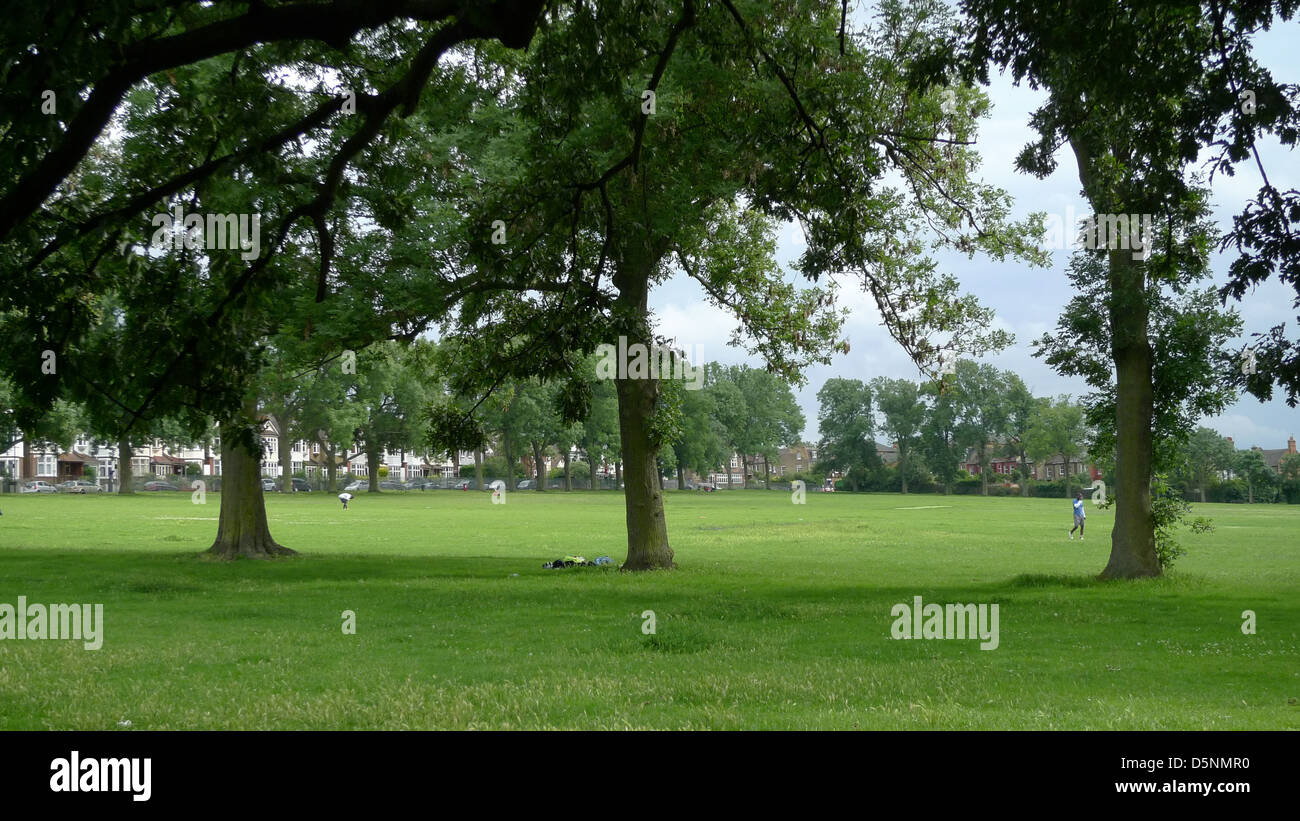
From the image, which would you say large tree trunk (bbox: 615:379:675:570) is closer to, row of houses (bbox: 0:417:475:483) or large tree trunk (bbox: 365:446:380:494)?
row of houses (bbox: 0:417:475:483)

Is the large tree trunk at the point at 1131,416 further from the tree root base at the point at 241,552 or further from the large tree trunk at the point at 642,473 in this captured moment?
the tree root base at the point at 241,552

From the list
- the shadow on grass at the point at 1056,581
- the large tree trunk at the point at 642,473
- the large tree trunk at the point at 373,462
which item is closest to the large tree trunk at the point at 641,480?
the large tree trunk at the point at 642,473

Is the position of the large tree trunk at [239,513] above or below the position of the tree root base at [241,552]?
above

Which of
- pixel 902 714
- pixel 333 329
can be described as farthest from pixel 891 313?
pixel 902 714

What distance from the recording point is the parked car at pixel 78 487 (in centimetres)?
10511

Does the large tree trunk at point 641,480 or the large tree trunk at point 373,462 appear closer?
the large tree trunk at point 641,480

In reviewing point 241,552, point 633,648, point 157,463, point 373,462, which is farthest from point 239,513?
point 157,463

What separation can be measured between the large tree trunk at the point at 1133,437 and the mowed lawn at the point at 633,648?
3.42 feet

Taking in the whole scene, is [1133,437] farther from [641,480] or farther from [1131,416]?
[641,480]

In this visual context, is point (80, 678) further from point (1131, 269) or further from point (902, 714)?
point (1131, 269)

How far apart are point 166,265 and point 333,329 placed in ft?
32.6

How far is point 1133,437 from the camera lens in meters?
23.5

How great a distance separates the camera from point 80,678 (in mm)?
11312

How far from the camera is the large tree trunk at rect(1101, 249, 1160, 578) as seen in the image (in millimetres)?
23016
